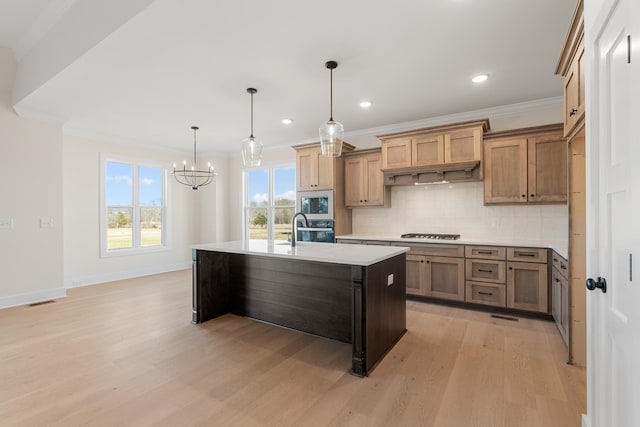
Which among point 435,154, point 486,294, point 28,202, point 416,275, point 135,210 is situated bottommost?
point 486,294

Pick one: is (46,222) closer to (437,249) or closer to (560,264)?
(437,249)

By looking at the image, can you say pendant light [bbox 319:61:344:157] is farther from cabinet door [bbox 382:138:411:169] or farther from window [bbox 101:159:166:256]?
window [bbox 101:159:166:256]

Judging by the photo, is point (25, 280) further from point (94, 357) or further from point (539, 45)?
point (539, 45)

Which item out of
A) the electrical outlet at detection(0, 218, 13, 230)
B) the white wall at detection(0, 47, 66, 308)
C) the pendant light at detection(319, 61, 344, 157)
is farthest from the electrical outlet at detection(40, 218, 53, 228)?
the pendant light at detection(319, 61, 344, 157)

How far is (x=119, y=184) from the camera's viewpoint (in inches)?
230

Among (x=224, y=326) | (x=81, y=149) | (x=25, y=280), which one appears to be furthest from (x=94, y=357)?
(x=81, y=149)

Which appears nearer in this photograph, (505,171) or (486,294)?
(486,294)

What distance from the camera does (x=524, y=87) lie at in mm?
3549

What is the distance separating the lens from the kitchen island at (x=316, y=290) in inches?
93.6

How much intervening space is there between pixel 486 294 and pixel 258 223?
15.9 ft

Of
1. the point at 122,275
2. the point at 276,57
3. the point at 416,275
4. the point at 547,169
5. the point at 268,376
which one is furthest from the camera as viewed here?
the point at 122,275

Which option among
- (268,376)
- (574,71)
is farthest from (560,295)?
(268,376)

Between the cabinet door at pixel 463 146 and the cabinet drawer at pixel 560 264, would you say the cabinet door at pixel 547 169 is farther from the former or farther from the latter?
the cabinet drawer at pixel 560 264

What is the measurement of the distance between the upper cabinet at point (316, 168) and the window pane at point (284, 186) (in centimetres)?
107
